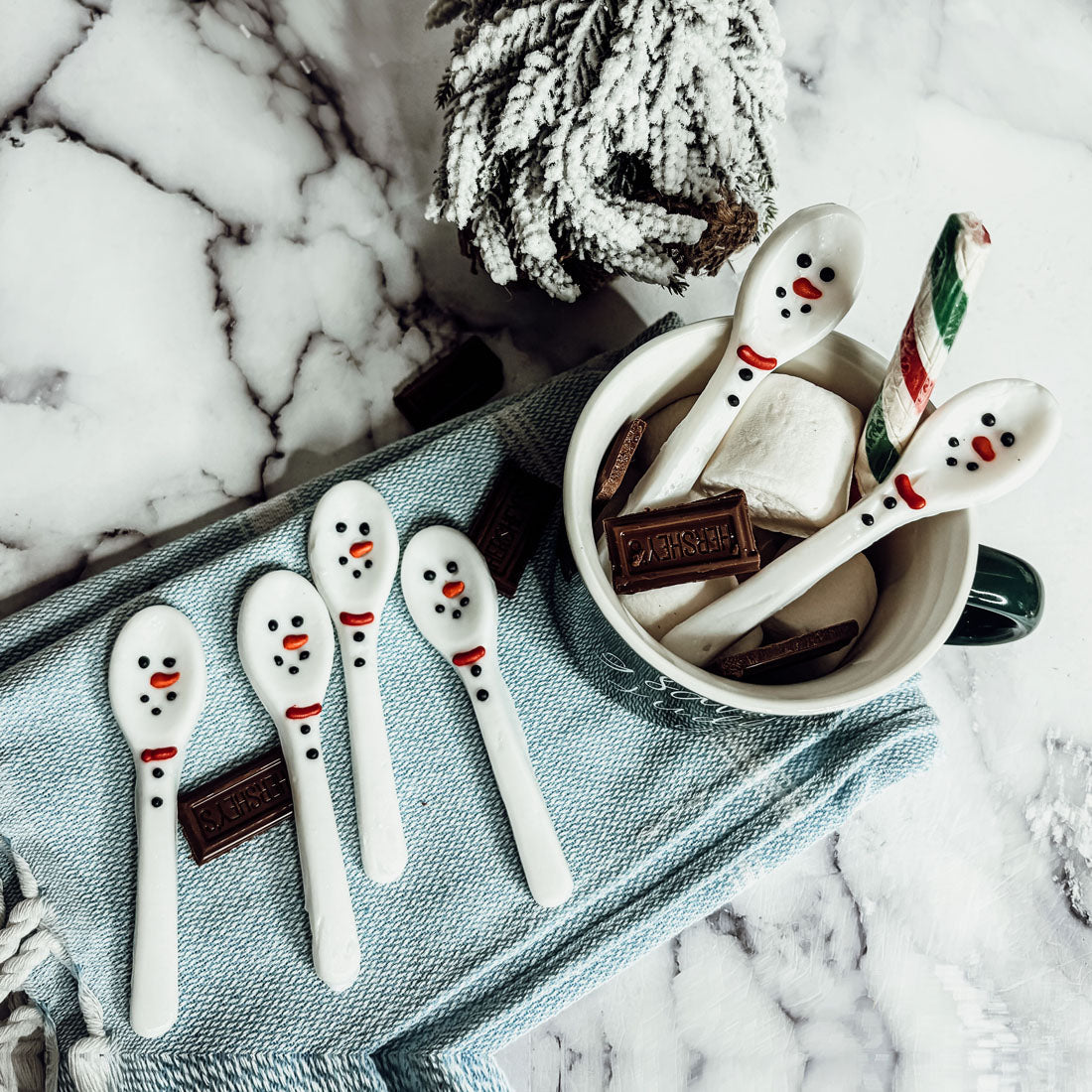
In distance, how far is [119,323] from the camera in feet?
2.01

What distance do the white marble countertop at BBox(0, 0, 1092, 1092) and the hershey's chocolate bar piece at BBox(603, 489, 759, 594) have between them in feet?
0.83

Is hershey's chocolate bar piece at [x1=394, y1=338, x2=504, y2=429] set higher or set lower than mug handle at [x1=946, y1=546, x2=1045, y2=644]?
lower

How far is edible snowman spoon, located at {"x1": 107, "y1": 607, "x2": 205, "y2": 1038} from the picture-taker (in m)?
0.52

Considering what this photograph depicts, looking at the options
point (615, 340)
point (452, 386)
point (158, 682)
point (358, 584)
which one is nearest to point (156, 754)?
point (158, 682)

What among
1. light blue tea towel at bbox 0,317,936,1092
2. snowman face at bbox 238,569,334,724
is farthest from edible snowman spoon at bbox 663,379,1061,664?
snowman face at bbox 238,569,334,724

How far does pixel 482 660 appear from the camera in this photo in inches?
21.5

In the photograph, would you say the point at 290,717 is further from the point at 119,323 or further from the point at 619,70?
the point at 619,70

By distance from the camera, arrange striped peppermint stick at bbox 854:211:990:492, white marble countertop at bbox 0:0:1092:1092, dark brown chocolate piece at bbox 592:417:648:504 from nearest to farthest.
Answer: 1. striped peppermint stick at bbox 854:211:990:492
2. dark brown chocolate piece at bbox 592:417:648:504
3. white marble countertop at bbox 0:0:1092:1092

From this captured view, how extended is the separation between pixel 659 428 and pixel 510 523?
0.37 feet

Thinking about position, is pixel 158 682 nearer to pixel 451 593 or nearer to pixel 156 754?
pixel 156 754

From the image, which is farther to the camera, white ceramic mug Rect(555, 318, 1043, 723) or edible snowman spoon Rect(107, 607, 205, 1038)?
edible snowman spoon Rect(107, 607, 205, 1038)

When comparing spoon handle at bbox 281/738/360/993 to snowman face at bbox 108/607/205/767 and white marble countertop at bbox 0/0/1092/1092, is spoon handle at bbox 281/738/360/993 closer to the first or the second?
snowman face at bbox 108/607/205/767

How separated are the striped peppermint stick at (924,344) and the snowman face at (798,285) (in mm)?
39

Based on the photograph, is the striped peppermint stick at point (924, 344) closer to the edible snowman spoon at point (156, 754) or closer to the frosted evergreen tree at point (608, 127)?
the frosted evergreen tree at point (608, 127)
